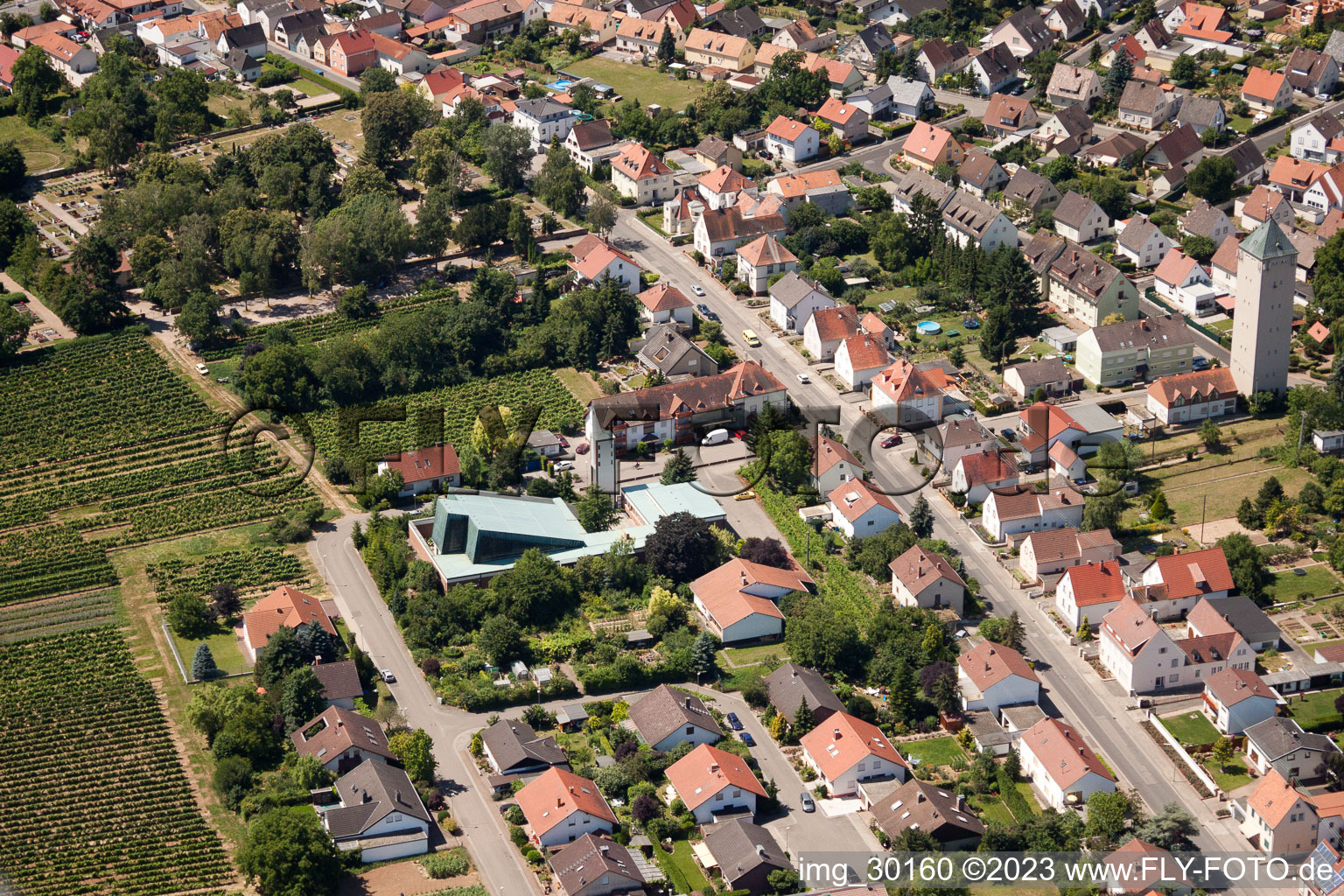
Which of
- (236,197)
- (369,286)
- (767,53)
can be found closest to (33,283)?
(236,197)

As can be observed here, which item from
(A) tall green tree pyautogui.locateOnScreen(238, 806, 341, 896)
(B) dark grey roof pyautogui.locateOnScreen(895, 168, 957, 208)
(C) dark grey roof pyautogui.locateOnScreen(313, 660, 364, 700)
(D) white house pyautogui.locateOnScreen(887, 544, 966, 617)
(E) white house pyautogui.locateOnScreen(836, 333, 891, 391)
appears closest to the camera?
(A) tall green tree pyautogui.locateOnScreen(238, 806, 341, 896)

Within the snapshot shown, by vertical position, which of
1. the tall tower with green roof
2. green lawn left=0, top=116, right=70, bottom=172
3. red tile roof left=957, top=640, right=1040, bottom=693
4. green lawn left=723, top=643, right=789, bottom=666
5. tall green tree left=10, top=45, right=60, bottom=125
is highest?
the tall tower with green roof

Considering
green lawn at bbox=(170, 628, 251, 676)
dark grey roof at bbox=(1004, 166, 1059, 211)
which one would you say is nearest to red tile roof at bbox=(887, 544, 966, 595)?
green lawn at bbox=(170, 628, 251, 676)

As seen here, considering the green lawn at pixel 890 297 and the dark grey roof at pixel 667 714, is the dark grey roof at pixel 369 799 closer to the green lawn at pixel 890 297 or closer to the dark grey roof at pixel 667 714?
the dark grey roof at pixel 667 714

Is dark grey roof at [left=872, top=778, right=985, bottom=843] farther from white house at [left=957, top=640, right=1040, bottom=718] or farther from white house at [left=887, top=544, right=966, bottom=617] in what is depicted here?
white house at [left=887, top=544, right=966, bottom=617]

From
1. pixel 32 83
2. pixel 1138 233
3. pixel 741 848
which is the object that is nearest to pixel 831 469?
pixel 741 848

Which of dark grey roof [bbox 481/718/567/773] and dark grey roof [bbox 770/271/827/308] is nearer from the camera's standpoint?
dark grey roof [bbox 481/718/567/773]

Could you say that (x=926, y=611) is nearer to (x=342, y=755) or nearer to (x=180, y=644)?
(x=342, y=755)
